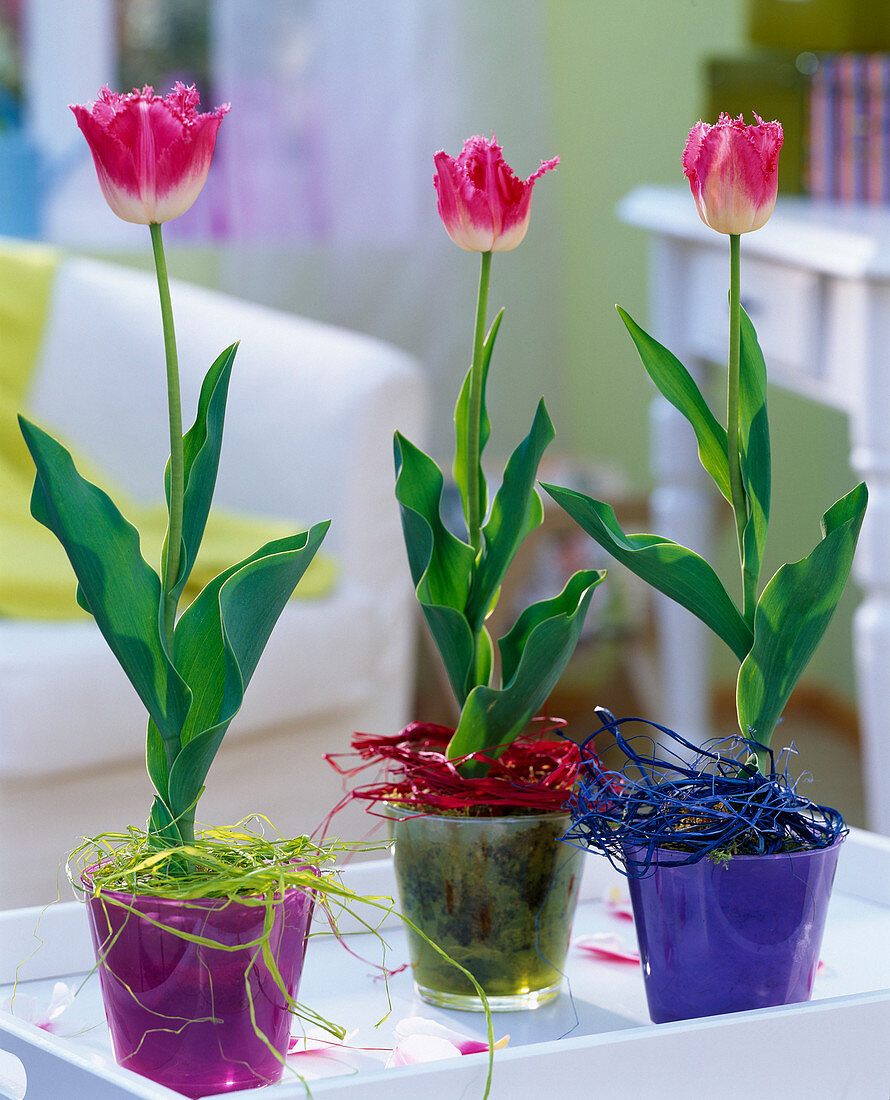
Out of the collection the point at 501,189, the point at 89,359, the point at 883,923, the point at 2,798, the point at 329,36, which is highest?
the point at 329,36

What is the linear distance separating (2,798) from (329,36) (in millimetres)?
1551

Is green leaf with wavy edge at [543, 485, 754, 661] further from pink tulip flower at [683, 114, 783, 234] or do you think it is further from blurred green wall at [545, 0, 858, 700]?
blurred green wall at [545, 0, 858, 700]

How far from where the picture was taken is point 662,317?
1.83 meters

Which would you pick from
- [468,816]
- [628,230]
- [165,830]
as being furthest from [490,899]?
[628,230]

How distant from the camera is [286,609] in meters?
1.45

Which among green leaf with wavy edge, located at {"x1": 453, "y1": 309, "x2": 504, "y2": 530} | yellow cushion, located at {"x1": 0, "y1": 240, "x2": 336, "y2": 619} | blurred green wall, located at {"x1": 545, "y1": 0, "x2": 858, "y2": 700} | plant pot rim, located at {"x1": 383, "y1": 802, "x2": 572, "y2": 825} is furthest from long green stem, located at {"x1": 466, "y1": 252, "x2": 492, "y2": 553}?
blurred green wall, located at {"x1": 545, "y1": 0, "x2": 858, "y2": 700}

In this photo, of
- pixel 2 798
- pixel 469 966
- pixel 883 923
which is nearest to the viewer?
pixel 469 966

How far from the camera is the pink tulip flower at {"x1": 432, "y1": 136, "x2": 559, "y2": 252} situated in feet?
1.75

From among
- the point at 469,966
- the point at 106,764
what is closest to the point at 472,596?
the point at 469,966

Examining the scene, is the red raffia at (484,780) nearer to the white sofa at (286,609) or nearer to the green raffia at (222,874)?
the green raffia at (222,874)

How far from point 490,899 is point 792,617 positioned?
157 millimetres

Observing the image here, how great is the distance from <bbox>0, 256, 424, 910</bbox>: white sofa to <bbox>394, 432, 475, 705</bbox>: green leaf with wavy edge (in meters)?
0.79

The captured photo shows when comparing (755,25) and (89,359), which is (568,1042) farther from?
(755,25)

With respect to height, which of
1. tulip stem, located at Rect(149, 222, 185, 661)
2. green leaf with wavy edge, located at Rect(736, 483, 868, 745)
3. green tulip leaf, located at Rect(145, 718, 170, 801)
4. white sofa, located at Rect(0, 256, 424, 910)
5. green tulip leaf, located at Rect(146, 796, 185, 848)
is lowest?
white sofa, located at Rect(0, 256, 424, 910)
